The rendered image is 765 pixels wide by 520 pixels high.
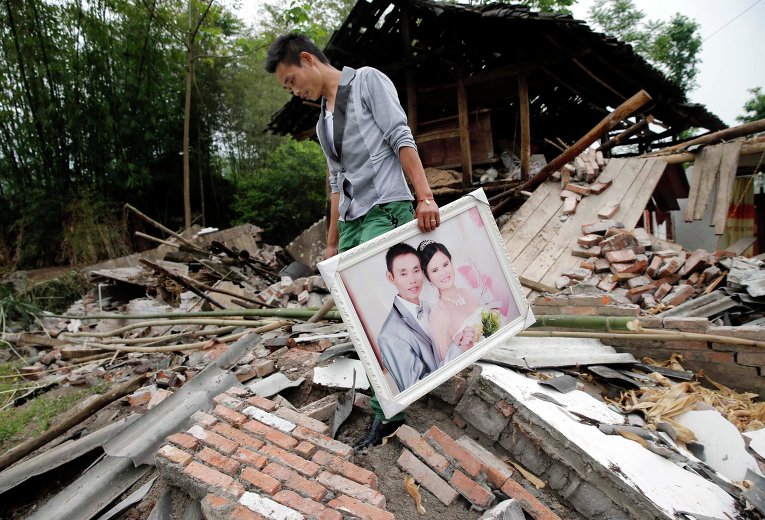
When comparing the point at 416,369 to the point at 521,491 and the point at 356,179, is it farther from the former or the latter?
the point at 356,179

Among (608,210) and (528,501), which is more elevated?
(608,210)

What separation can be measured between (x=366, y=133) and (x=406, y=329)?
2.88ft

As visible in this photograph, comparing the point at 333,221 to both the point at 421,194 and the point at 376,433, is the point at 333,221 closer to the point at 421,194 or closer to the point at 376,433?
the point at 421,194

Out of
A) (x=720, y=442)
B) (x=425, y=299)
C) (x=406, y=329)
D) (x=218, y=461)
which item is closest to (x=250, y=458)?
(x=218, y=461)

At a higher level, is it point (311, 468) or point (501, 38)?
point (501, 38)

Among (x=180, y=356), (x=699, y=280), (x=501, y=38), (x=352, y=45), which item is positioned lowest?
(x=699, y=280)

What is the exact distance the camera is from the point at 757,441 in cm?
183

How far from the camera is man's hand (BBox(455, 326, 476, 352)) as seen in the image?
5.80 feet

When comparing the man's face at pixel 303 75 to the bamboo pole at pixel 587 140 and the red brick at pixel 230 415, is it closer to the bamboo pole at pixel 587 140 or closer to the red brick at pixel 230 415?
the red brick at pixel 230 415

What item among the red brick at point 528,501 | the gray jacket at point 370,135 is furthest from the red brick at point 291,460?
the gray jacket at point 370,135

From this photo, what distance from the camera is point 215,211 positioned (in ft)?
46.4

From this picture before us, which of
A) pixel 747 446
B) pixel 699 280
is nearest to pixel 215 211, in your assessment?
pixel 699 280

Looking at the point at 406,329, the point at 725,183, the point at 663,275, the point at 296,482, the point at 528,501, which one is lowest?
the point at 663,275

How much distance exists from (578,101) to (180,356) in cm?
847
